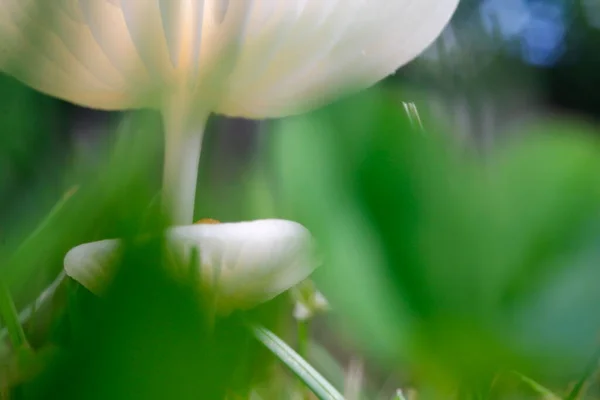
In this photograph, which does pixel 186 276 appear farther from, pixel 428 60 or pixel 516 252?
pixel 428 60

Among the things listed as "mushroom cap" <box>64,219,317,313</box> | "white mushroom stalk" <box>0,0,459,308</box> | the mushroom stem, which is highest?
"white mushroom stalk" <box>0,0,459,308</box>

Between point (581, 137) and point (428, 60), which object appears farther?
point (428, 60)

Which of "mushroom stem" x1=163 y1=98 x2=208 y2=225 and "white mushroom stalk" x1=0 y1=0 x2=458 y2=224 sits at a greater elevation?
"white mushroom stalk" x1=0 y1=0 x2=458 y2=224

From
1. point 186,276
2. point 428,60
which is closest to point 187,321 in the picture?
point 186,276

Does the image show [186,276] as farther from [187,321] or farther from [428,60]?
[428,60]
